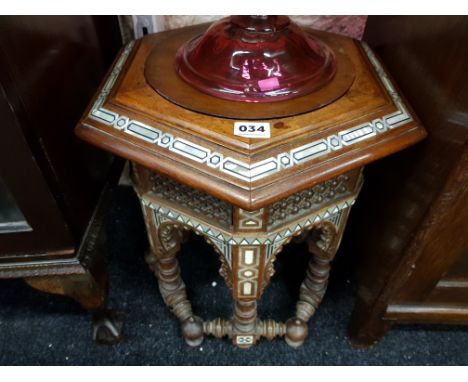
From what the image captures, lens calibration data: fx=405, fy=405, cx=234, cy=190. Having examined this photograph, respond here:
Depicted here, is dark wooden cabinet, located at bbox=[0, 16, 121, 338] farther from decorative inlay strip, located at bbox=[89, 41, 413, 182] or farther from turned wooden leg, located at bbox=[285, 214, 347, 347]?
turned wooden leg, located at bbox=[285, 214, 347, 347]

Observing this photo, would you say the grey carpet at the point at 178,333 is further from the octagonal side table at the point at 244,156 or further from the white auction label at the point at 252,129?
the white auction label at the point at 252,129

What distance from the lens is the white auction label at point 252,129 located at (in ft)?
1.75

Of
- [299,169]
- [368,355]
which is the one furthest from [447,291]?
[299,169]

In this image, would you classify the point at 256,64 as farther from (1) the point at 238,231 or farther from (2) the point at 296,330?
(2) the point at 296,330

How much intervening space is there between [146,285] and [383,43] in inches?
32.4

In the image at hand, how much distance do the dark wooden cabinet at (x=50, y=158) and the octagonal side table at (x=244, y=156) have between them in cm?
9

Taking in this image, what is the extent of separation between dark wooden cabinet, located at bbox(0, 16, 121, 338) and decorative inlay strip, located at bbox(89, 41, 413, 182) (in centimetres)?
11

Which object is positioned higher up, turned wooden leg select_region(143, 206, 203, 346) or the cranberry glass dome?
the cranberry glass dome

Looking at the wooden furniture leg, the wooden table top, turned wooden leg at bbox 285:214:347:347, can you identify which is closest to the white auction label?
the wooden table top

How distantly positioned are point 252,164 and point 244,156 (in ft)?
0.05

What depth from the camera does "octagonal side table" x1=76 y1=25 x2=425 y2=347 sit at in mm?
517

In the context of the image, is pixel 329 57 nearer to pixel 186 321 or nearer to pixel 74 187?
pixel 74 187

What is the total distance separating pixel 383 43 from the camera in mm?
776

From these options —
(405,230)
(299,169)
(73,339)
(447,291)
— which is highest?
(299,169)
